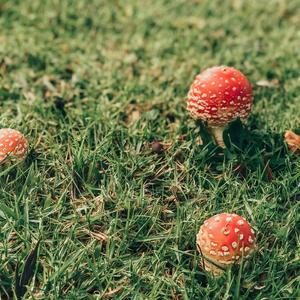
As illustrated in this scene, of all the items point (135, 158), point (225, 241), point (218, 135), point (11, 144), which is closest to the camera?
point (225, 241)

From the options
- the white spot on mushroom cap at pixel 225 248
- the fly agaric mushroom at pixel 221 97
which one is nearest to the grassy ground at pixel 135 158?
the white spot on mushroom cap at pixel 225 248

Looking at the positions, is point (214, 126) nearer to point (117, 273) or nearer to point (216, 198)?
point (216, 198)

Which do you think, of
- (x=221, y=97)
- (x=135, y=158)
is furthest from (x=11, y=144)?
(x=221, y=97)

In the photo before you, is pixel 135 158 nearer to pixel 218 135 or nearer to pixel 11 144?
pixel 218 135

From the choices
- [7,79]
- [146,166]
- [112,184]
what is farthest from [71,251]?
[7,79]

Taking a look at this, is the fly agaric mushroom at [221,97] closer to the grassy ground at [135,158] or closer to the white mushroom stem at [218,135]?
the white mushroom stem at [218,135]

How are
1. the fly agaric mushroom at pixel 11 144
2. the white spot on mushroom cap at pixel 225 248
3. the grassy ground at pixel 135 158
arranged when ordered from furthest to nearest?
the fly agaric mushroom at pixel 11 144
the grassy ground at pixel 135 158
the white spot on mushroom cap at pixel 225 248
